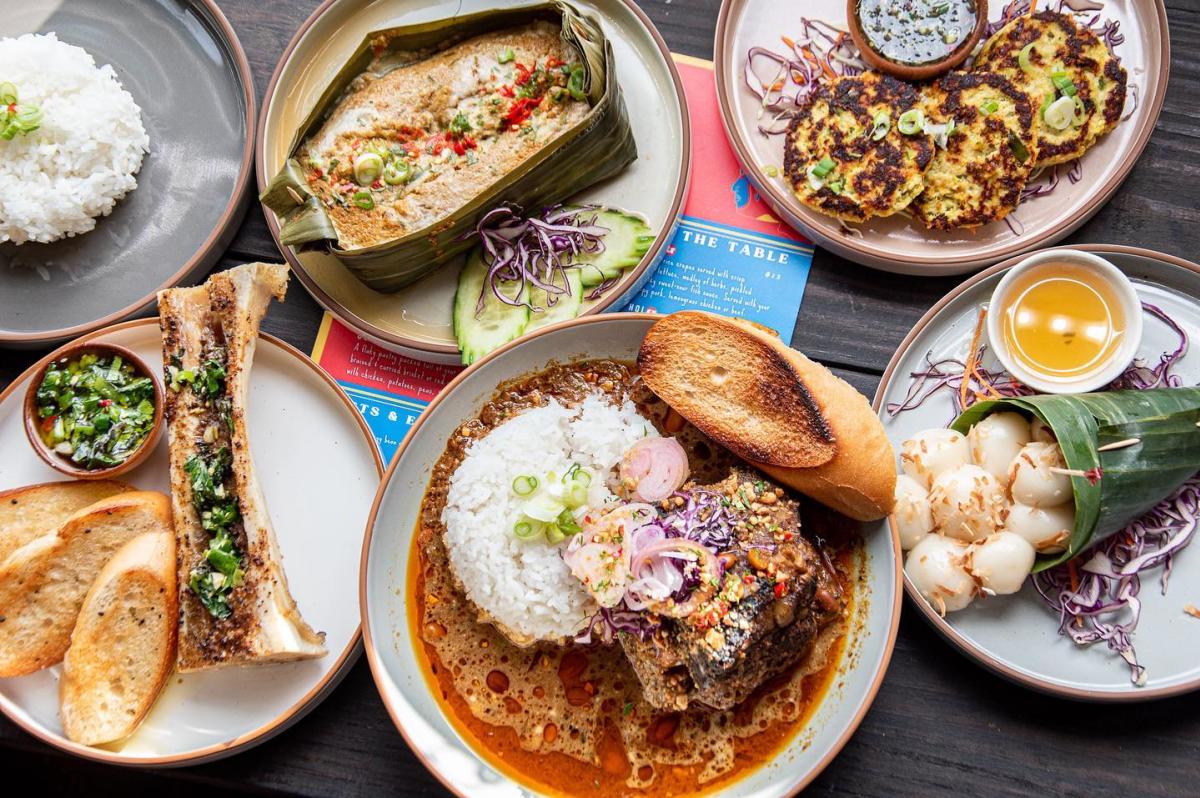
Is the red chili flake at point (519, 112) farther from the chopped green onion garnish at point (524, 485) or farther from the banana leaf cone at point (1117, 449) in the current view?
the banana leaf cone at point (1117, 449)

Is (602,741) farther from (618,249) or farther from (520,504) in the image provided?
(618,249)

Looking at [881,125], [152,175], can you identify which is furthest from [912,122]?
[152,175]

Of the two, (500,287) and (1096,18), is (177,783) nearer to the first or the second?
(500,287)

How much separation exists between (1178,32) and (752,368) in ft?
5.95

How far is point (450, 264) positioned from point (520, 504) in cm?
81

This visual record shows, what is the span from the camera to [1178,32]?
2.63 meters

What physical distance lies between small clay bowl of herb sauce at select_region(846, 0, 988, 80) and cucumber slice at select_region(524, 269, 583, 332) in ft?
3.65

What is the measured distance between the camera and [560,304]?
250 cm

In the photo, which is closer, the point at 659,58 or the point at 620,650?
the point at 620,650

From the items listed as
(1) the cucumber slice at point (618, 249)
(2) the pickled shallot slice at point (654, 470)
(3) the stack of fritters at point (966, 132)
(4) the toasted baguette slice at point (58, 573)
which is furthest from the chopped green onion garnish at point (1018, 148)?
(4) the toasted baguette slice at point (58, 573)

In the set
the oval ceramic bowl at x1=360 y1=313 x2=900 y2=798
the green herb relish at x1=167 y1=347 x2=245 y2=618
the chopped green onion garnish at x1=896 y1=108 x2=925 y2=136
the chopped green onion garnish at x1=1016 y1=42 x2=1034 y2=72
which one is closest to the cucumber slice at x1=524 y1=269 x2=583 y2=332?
the oval ceramic bowl at x1=360 y1=313 x2=900 y2=798

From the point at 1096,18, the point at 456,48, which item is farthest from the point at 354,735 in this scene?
the point at 1096,18

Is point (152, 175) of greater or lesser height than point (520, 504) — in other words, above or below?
above

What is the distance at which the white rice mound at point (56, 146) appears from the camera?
2475mm
